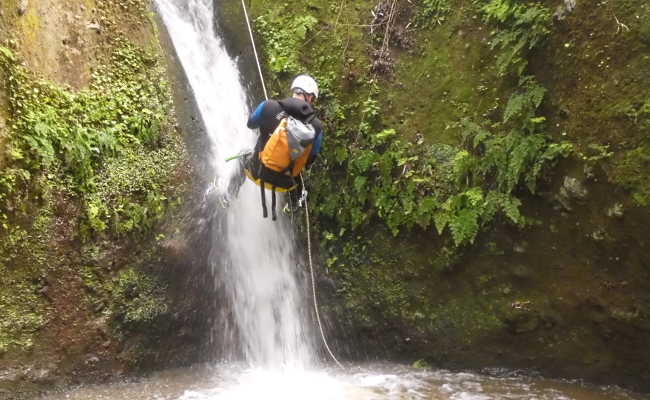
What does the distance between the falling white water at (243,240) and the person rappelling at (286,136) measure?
4.50 feet

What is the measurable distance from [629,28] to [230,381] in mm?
6599

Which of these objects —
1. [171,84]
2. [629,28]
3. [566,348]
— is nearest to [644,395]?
[566,348]

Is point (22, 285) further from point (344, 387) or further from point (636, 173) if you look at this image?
point (636, 173)

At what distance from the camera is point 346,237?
23.0ft

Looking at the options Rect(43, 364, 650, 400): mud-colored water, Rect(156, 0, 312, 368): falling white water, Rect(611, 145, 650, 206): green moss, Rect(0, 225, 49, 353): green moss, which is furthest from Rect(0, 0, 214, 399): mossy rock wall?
Rect(611, 145, 650, 206): green moss

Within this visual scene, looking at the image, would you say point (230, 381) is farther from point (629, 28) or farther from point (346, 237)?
point (629, 28)

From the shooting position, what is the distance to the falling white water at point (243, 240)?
7.10 metres

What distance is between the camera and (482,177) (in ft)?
19.3

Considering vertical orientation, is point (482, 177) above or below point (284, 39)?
below

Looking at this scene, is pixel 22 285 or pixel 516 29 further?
pixel 516 29

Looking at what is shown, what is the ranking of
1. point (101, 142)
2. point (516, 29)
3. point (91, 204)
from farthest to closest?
1. point (101, 142)
2. point (91, 204)
3. point (516, 29)

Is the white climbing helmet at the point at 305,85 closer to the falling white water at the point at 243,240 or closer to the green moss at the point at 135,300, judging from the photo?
the falling white water at the point at 243,240

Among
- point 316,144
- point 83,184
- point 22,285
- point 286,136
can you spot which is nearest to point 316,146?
point 316,144

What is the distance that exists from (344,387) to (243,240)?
9.23 feet
